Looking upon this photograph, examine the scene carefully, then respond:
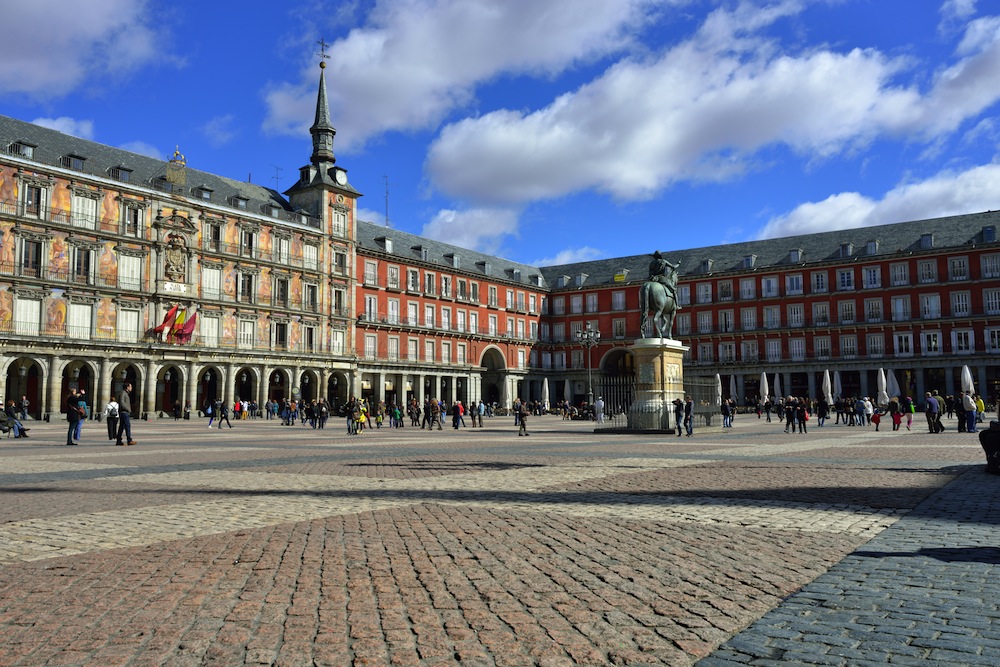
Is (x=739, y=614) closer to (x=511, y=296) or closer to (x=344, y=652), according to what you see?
(x=344, y=652)

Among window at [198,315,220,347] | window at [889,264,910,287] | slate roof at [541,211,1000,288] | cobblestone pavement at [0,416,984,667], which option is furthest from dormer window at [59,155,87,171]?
window at [889,264,910,287]

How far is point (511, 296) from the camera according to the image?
70.2 m

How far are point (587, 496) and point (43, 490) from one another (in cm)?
707

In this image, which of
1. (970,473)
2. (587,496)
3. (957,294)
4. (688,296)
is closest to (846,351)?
(957,294)

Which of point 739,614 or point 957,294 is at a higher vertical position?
point 957,294

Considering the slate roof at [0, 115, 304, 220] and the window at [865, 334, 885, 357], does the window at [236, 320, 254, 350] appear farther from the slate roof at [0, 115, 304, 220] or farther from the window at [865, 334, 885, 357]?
the window at [865, 334, 885, 357]

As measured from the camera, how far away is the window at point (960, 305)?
184 feet

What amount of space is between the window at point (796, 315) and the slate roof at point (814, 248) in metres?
3.39

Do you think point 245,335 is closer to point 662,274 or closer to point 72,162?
point 72,162

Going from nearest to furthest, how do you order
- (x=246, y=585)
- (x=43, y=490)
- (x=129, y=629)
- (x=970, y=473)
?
1. (x=129, y=629)
2. (x=246, y=585)
3. (x=43, y=490)
4. (x=970, y=473)

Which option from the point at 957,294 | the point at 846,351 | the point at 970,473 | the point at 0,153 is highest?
the point at 0,153

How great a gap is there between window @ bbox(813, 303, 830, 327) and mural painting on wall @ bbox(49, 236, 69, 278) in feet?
173

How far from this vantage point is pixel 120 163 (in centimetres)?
4669

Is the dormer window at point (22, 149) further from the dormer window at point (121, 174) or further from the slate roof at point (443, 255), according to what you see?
the slate roof at point (443, 255)
